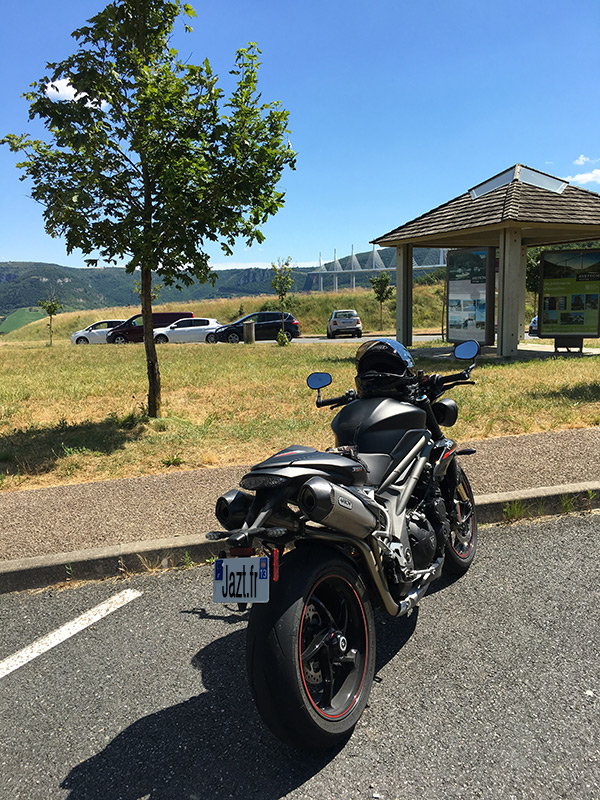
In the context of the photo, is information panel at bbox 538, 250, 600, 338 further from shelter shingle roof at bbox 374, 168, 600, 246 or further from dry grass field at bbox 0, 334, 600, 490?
dry grass field at bbox 0, 334, 600, 490

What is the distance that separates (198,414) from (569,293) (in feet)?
38.0

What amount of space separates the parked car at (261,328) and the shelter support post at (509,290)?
1561 cm

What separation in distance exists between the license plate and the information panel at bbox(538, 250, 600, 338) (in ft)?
52.5

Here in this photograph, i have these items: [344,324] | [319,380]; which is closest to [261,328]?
[344,324]

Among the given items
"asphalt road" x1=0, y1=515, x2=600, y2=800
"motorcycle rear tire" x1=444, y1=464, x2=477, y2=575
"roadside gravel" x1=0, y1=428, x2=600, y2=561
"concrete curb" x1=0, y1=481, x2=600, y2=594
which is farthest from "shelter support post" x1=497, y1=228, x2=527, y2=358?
"concrete curb" x1=0, y1=481, x2=600, y2=594

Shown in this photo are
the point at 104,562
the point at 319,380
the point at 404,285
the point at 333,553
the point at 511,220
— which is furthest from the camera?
Answer: the point at 404,285

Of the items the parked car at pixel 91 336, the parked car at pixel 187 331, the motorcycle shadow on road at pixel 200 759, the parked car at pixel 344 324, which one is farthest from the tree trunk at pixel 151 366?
the parked car at pixel 344 324

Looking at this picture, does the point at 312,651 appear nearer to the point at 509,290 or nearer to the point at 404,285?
the point at 509,290

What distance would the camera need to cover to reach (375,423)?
3240mm

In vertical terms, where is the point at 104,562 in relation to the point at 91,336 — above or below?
below

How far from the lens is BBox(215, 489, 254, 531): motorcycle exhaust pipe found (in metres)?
2.49

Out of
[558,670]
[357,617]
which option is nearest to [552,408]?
[558,670]

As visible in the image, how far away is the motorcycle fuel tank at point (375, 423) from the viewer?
10.6 feet

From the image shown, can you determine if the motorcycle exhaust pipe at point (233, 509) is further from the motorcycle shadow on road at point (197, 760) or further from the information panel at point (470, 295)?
the information panel at point (470, 295)
